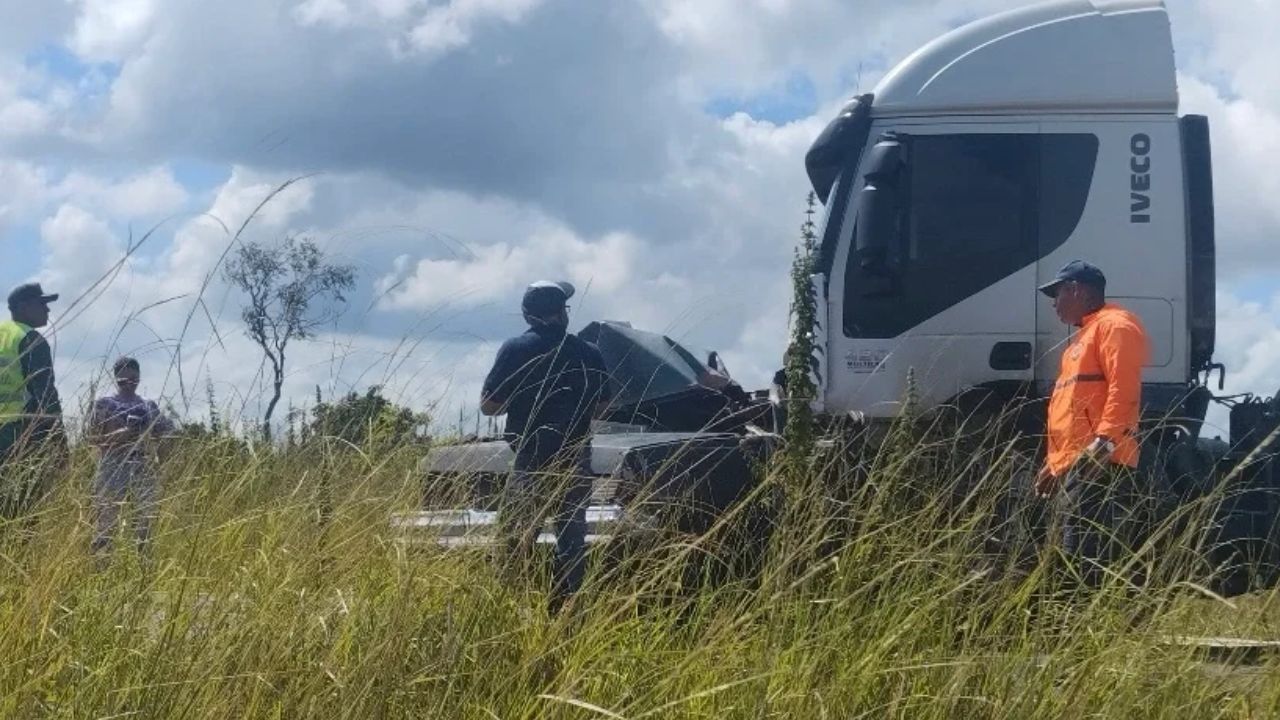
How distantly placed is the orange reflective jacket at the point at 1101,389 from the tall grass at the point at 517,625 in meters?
1.56

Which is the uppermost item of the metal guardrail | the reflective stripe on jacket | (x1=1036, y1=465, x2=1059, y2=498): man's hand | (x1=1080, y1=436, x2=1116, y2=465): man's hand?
the reflective stripe on jacket

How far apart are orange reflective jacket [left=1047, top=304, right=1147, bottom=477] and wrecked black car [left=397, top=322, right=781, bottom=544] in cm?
116

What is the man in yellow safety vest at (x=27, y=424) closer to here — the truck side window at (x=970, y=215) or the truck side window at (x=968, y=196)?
the truck side window at (x=970, y=215)

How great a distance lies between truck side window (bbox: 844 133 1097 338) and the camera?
661 centimetres

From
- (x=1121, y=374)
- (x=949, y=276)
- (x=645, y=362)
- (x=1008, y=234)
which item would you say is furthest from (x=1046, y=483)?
(x=645, y=362)

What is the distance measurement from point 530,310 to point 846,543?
2280mm

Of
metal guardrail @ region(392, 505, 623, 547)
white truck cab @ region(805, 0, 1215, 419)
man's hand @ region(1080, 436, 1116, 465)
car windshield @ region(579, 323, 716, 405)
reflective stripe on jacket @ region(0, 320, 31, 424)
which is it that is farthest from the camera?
car windshield @ region(579, 323, 716, 405)

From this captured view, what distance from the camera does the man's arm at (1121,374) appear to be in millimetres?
5832

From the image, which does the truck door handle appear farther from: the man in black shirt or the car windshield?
the man in black shirt

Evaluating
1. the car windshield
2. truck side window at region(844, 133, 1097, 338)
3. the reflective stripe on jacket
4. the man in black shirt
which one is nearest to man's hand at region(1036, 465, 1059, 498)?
truck side window at region(844, 133, 1097, 338)

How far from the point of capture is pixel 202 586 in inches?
141

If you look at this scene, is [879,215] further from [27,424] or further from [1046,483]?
[27,424]

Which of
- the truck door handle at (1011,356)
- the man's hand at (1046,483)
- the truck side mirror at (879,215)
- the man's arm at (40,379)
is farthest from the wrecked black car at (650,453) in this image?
the man's arm at (40,379)

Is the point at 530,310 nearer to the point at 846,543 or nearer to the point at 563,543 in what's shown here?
the point at 563,543
